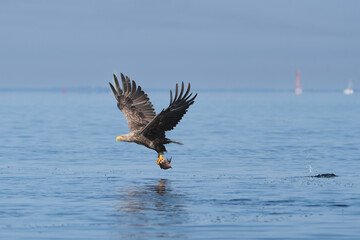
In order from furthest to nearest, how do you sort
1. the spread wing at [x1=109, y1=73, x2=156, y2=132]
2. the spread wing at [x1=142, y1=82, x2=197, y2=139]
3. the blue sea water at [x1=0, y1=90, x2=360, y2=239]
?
1. the spread wing at [x1=109, y1=73, x2=156, y2=132]
2. the spread wing at [x1=142, y1=82, x2=197, y2=139]
3. the blue sea water at [x1=0, y1=90, x2=360, y2=239]

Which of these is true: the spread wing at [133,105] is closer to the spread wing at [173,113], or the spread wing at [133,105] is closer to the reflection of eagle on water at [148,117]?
the reflection of eagle on water at [148,117]

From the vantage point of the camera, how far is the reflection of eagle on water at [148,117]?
21.4 m

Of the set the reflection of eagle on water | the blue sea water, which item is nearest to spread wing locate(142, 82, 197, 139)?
the reflection of eagle on water

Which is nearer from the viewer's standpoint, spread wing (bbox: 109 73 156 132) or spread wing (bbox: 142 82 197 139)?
spread wing (bbox: 142 82 197 139)

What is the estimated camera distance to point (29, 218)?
16.3 m

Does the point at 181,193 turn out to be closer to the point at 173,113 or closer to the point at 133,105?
the point at 173,113

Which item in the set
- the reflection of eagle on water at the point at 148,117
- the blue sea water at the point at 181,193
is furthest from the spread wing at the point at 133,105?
the blue sea water at the point at 181,193

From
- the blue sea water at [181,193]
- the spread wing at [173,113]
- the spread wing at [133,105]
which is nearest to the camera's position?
the blue sea water at [181,193]

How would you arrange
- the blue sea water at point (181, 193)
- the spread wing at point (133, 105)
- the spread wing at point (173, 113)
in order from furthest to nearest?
the spread wing at point (133, 105)
the spread wing at point (173, 113)
the blue sea water at point (181, 193)

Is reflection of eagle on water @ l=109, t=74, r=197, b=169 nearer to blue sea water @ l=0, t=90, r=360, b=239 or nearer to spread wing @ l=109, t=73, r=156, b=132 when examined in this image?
spread wing @ l=109, t=73, r=156, b=132

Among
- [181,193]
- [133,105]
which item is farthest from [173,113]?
[133,105]

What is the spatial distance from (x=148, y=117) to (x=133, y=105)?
0.64 meters

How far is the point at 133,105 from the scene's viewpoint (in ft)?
80.0

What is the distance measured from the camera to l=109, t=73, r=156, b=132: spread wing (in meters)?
24.0
